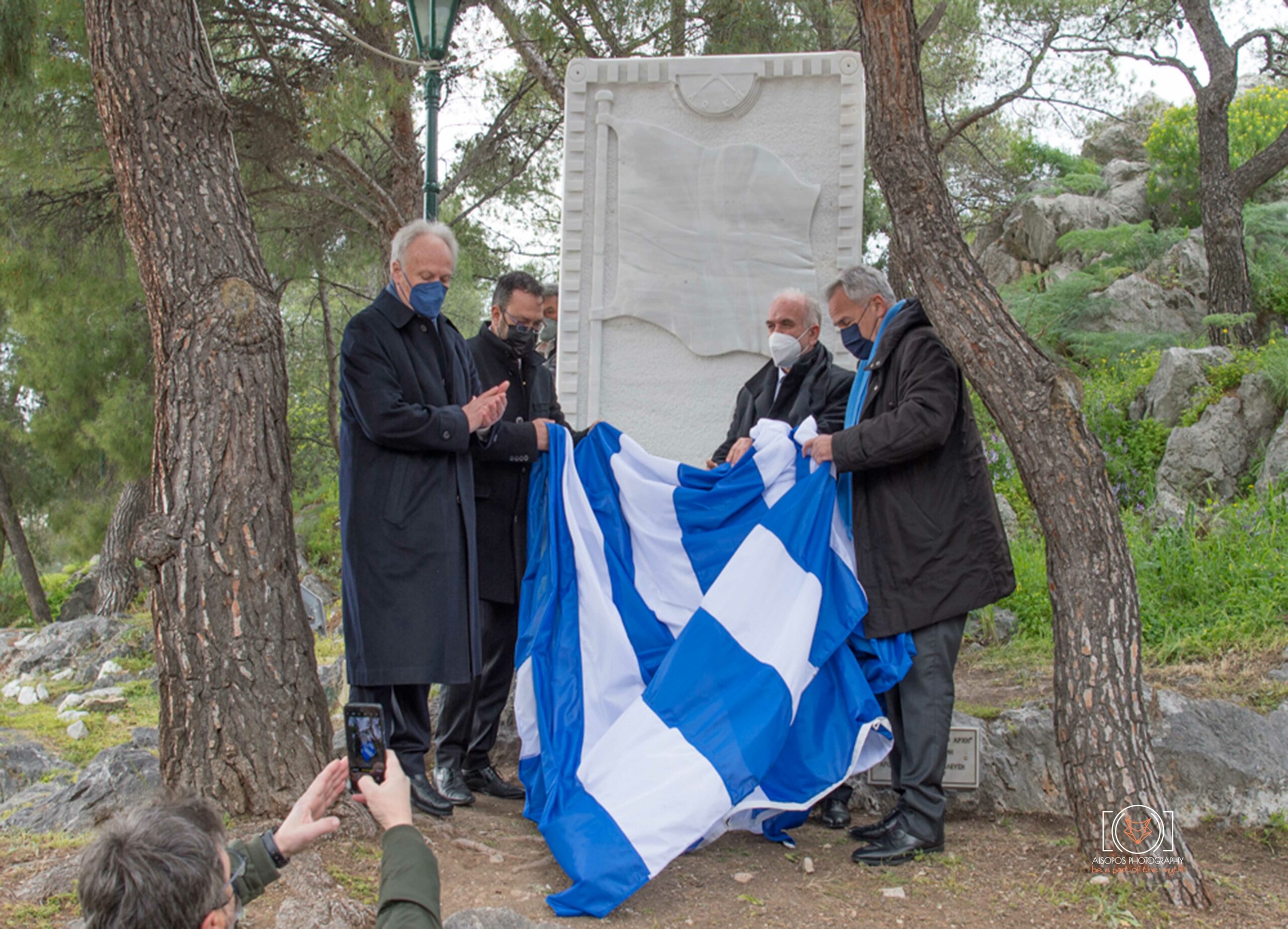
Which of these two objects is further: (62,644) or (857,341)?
(62,644)

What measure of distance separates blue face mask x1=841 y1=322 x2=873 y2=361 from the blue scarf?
0.04 ft

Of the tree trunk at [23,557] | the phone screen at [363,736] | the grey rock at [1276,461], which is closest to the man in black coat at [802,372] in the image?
the phone screen at [363,736]

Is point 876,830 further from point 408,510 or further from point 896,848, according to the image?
point 408,510

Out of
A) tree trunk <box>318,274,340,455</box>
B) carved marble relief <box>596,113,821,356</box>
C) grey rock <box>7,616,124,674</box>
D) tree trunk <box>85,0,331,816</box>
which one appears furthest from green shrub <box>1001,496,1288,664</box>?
tree trunk <box>318,274,340,455</box>

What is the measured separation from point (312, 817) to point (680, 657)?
1.80 meters

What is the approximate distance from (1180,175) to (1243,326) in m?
4.95

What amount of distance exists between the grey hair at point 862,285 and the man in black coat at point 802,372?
456 mm

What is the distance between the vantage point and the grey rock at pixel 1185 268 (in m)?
10.6

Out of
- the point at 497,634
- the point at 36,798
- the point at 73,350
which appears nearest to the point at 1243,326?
the point at 497,634

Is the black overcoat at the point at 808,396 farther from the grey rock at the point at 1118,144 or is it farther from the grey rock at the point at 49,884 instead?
the grey rock at the point at 1118,144

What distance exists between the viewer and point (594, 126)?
6.11 meters

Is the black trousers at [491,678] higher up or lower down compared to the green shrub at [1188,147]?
lower down

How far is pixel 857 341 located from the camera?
376 centimetres

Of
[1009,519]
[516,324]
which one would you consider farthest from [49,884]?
[1009,519]
